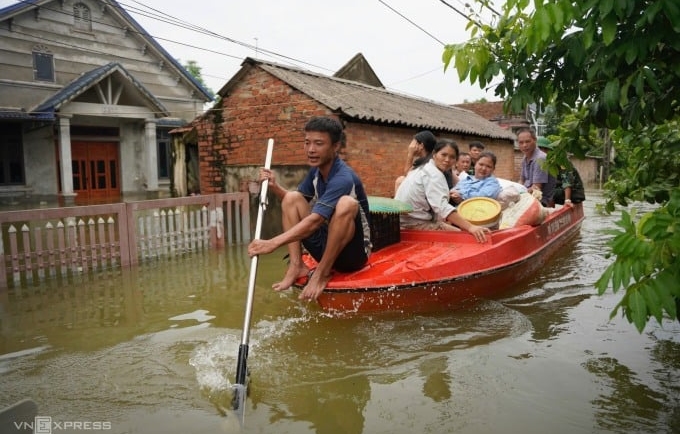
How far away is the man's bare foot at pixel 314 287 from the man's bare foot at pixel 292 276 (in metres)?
0.21

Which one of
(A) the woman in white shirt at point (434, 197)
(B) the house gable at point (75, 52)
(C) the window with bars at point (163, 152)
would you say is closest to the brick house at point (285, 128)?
(A) the woman in white shirt at point (434, 197)

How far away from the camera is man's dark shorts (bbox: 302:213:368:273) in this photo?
4.19 metres

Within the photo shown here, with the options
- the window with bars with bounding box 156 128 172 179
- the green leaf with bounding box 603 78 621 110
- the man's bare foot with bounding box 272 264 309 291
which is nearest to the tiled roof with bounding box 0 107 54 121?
the window with bars with bounding box 156 128 172 179

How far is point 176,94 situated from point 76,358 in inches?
680

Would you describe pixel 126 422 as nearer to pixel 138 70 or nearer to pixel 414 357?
pixel 414 357

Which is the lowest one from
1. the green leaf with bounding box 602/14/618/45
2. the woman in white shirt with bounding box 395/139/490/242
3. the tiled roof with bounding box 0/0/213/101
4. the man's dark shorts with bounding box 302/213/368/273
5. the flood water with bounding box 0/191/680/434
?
the flood water with bounding box 0/191/680/434

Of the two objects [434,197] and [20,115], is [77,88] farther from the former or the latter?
[434,197]

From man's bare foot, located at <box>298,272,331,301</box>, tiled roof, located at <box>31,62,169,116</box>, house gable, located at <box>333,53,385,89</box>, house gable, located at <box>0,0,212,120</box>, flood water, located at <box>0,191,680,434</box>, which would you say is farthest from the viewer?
house gable, located at <box>333,53,385,89</box>

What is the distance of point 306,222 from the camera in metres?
3.76

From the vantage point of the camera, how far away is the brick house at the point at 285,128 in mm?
9016

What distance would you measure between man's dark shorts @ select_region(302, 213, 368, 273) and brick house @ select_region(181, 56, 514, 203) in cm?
471

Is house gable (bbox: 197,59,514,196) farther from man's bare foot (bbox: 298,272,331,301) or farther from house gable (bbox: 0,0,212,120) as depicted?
house gable (bbox: 0,0,212,120)

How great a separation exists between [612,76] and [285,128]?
24.9ft

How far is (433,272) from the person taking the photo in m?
4.39
